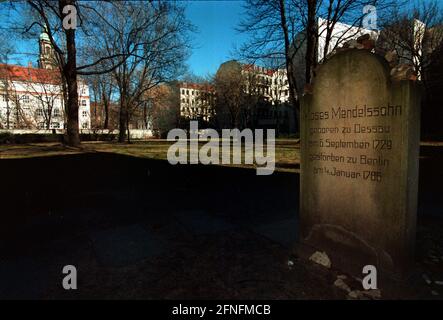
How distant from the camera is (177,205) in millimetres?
6055

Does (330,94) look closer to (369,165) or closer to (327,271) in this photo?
(369,165)

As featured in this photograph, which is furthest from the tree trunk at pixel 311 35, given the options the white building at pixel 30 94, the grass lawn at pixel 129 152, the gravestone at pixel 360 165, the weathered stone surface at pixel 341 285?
the white building at pixel 30 94

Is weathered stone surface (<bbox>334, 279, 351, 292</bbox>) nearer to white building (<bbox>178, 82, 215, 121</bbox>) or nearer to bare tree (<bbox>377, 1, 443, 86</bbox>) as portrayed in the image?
bare tree (<bbox>377, 1, 443, 86</bbox>)

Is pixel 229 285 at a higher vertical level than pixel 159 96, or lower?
lower

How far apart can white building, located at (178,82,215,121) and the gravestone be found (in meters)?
57.9

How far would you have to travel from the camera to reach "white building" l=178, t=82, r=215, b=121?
62.5 m

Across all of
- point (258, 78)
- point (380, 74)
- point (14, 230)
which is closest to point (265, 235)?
point (380, 74)

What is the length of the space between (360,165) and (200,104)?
6577 cm

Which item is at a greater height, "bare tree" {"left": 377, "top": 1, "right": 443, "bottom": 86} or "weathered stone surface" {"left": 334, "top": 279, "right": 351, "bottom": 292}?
"bare tree" {"left": 377, "top": 1, "right": 443, "bottom": 86}

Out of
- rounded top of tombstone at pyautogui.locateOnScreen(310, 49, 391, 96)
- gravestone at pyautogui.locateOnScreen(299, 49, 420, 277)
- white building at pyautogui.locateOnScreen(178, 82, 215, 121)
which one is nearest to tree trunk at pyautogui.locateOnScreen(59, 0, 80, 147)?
gravestone at pyautogui.locateOnScreen(299, 49, 420, 277)

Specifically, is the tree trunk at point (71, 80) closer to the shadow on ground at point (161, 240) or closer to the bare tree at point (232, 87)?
the shadow on ground at point (161, 240)

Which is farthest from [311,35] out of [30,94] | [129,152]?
[30,94]
